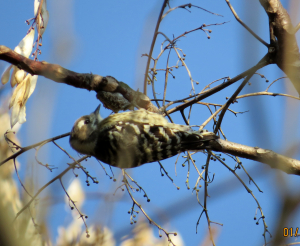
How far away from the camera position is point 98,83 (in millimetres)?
3338

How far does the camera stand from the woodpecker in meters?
3.49

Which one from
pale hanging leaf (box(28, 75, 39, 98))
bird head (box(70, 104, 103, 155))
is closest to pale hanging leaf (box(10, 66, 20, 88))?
pale hanging leaf (box(28, 75, 39, 98))

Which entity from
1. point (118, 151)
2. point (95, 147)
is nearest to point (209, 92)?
point (118, 151)

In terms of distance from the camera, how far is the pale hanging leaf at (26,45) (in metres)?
3.00

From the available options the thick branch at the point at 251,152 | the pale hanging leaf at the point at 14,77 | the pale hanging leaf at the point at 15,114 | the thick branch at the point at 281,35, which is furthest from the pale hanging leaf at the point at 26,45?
the thick branch at the point at 281,35

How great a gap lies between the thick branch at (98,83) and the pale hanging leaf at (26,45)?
9.5 inches

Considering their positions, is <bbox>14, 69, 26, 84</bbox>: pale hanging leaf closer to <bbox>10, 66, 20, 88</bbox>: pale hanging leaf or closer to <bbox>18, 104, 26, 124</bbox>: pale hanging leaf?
<bbox>10, 66, 20, 88</bbox>: pale hanging leaf

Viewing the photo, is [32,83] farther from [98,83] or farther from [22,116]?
[98,83]

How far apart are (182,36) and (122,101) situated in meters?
0.99

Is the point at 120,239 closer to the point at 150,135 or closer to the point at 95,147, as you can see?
the point at 150,135

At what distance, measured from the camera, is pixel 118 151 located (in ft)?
11.5

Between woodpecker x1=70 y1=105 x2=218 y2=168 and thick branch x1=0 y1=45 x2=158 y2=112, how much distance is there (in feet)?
0.45

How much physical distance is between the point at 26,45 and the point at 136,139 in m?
1.47

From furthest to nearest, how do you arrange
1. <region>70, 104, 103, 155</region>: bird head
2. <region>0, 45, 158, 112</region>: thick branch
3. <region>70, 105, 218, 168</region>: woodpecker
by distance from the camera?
<region>70, 104, 103, 155</region>: bird head, <region>70, 105, 218, 168</region>: woodpecker, <region>0, 45, 158, 112</region>: thick branch
